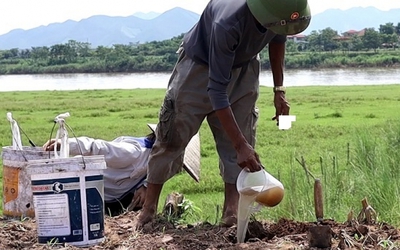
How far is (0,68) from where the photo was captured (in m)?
64.9

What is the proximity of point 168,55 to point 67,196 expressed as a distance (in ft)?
166

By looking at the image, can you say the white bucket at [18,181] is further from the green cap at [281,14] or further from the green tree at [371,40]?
the green tree at [371,40]

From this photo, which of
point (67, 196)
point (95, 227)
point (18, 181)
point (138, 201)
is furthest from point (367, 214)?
point (18, 181)

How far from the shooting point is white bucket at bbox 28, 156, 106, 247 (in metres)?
3.78

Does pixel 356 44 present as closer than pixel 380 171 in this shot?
No

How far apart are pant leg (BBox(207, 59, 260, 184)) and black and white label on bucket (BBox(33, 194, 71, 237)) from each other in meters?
1.11

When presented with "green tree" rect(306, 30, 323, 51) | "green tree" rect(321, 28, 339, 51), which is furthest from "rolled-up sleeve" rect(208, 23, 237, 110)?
"green tree" rect(306, 30, 323, 51)

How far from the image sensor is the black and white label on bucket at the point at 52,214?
3797 mm

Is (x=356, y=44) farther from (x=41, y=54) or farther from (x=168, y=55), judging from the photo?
(x=41, y=54)

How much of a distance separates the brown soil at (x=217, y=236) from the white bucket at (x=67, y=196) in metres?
0.08

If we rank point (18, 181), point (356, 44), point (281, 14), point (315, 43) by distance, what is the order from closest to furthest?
point (281, 14) < point (18, 181) < point (356, 44) < point (315, 43)

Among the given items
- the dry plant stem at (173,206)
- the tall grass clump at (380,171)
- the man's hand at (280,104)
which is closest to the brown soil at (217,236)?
the dry plant stem at (173,206)

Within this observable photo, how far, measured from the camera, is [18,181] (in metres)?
4.68

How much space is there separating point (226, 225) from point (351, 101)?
45.3 feet
